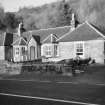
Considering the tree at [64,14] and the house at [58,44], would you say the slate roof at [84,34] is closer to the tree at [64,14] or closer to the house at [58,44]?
the house at [58,44]

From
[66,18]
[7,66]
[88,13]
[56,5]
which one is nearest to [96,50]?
[7,66]

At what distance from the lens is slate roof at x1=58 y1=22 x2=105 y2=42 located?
31812 millimetres

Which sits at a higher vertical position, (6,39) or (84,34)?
(6,39)

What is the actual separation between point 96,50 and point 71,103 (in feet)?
78.2

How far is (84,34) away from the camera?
33094 millimetres

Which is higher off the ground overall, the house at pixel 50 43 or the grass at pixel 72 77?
the house at pixel 50 43

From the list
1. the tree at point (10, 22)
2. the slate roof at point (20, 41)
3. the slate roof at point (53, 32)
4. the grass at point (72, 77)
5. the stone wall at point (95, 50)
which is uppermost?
the tree at point (10, 22)

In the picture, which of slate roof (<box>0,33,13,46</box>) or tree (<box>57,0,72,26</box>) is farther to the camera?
tree (<box>57,0,72,26</box>)

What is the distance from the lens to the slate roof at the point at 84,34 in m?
31.8

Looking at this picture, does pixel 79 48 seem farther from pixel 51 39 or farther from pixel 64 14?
pixel 64 14

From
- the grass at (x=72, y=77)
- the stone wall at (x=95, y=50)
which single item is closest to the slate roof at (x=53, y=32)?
the stone wall at (x=95, y=50)

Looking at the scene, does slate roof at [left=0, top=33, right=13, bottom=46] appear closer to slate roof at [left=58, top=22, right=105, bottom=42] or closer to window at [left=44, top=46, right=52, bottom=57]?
window at [left=44, top=46, right=52, bottom=57]

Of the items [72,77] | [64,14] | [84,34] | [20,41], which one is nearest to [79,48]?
[84,34]

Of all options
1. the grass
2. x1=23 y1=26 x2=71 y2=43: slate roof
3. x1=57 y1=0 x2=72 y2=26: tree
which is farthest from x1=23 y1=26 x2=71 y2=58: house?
x1=57 y1=0 x2=72 y2=26: tree
